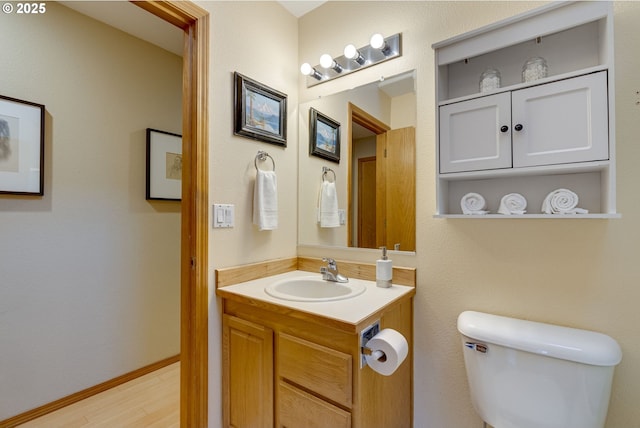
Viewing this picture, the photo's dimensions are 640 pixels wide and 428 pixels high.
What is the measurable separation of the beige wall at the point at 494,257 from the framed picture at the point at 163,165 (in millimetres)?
1443

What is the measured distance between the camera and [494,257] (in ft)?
3.97

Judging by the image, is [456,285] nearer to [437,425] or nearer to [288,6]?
[437,425]

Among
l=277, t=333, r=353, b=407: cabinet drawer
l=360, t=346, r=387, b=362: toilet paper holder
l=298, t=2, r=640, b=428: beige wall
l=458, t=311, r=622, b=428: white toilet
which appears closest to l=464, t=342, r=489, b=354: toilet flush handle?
l=458, t=311, r=622, b=428: white toilet

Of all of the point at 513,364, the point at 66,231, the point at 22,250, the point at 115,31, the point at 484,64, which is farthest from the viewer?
the point at 115,31

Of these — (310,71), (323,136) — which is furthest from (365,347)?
(310,71)

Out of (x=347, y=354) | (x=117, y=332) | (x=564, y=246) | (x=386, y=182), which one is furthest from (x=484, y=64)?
(x=117, y=332)

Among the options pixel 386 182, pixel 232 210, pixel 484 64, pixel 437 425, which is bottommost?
pixel 437 425

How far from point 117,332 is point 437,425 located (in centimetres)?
204

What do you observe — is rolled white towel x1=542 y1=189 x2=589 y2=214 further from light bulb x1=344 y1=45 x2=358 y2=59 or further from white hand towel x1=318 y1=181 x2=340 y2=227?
light bulb x1=344 y1=45 x2=358 y2=59

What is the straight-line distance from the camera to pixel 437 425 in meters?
1.33

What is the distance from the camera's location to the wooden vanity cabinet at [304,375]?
3.33ft

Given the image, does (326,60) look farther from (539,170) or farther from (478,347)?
(478,347)

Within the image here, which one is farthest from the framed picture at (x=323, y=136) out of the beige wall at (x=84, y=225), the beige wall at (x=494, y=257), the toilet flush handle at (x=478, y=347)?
the beige wall at (x=84, y=225)

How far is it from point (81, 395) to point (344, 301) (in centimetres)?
188
